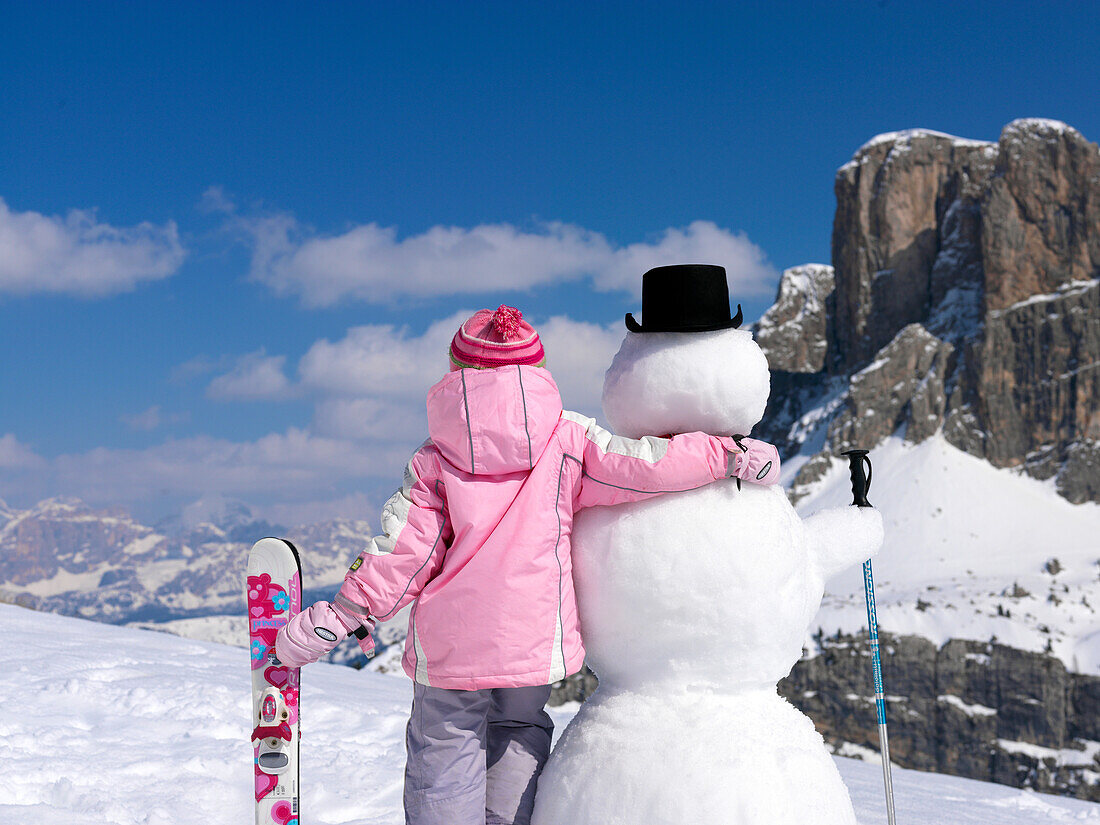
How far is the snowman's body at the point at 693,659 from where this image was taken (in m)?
2.12

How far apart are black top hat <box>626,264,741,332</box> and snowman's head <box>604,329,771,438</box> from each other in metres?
0.04

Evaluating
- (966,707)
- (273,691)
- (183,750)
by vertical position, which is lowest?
(966,707)

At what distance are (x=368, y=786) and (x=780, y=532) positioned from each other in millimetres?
2738

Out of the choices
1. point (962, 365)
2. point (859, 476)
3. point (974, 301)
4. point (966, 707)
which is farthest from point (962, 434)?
point (859, 476)

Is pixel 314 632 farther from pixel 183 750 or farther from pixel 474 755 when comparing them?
pixel 183 750

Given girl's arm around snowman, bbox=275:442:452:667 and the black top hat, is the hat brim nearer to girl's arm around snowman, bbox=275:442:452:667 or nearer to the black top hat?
the black top hat

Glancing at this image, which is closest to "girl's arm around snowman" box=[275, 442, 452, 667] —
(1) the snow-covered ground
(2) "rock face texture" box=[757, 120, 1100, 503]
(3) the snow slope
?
(1) the snow-covered ground

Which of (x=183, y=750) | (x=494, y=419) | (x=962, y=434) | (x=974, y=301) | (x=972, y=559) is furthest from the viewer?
(x=974, y=301)

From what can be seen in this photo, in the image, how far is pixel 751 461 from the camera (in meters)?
2.20

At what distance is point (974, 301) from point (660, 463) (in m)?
81.3

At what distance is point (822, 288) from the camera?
95938 millimetres

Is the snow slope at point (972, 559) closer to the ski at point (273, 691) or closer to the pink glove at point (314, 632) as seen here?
the ski at point (273, 691)

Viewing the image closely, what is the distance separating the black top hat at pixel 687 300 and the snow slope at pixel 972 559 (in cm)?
4250

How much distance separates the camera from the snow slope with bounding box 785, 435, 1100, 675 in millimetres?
44688
